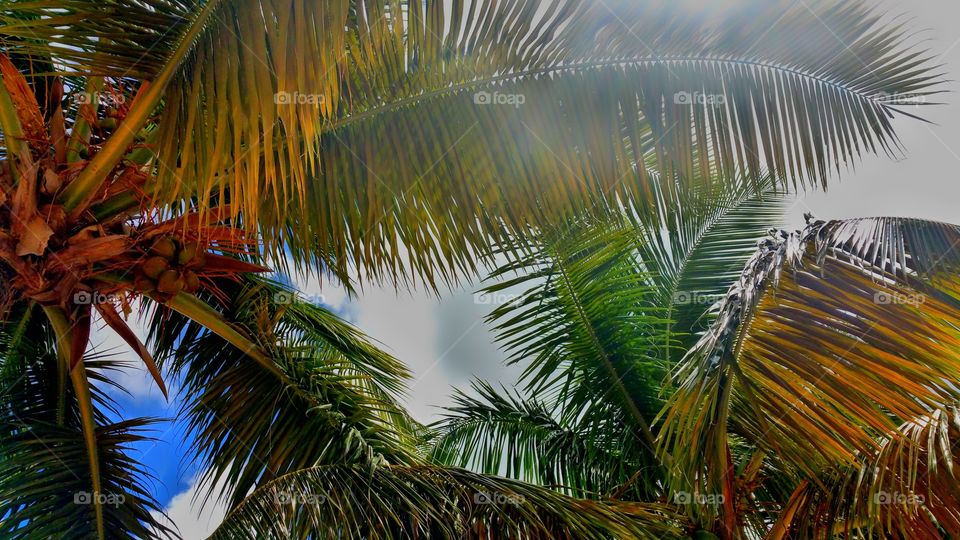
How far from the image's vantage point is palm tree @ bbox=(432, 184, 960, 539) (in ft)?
10.5

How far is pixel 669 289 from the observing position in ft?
19.6

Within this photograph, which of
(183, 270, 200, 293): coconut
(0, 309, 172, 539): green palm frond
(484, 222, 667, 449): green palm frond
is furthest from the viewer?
(484, 222, 667, 449): green palm frond

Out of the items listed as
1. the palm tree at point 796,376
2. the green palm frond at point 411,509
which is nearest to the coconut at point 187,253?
the green palm frond at point 411,509

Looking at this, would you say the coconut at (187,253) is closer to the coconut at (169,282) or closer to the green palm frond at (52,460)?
the coconut at (169,282)

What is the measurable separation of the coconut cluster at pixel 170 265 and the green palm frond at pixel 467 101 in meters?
0.24

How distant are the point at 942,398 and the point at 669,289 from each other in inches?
99.5

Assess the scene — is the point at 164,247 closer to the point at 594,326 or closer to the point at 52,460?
the point at 52,460

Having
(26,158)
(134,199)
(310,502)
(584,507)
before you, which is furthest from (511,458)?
(26,158)

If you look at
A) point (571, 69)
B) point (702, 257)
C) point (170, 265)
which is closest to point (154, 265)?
point (170, 265)

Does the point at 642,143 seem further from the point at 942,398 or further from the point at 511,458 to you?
the point at 511,458

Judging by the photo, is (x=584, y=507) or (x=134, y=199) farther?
(x=584, y=507)

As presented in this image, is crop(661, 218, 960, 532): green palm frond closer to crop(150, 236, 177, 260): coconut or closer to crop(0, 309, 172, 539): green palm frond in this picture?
crop(150, 236, 177, 260): coconut

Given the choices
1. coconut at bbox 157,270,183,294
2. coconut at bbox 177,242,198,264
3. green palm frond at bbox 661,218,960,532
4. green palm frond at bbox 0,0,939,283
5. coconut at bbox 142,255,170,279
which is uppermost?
green palm frond at bbox 0,0,939,283

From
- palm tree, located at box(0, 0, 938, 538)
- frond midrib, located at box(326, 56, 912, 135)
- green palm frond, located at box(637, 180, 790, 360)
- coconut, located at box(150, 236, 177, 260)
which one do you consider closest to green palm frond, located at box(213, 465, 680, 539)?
palm tree, located at box(0, 0, 938, 538)
